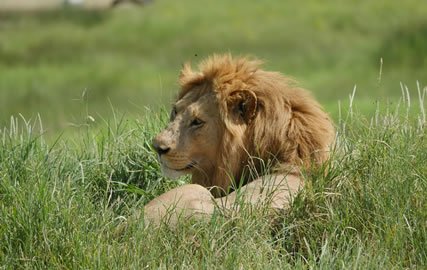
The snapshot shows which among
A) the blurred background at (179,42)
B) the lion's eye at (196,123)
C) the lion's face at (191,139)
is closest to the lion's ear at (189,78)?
the lion's face at (191,139)

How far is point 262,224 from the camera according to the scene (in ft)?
22.3

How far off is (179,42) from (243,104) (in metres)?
16.6

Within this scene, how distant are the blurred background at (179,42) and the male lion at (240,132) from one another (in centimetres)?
1264

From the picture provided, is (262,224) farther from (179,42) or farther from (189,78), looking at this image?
(179,42)

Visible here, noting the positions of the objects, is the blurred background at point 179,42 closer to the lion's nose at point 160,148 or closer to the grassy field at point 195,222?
the grassy field at point 195,222

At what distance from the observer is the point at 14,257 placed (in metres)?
6.67

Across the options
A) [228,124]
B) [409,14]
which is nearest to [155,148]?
[228,124]

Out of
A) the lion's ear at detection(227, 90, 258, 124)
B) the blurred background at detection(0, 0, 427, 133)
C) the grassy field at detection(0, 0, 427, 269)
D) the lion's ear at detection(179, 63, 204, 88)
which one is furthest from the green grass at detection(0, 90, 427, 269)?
the blurred background at detection(0, 0, 427, 133)

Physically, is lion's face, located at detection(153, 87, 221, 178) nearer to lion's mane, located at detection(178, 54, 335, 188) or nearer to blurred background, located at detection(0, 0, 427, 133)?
lion's mane, located at detection(178, 54, 335, 188)

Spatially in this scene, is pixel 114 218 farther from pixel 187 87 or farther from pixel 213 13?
pixel 213 13

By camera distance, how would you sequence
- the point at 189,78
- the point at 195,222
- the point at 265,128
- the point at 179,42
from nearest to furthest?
the point at 195,222 < the point at 265,128 < the point at 189,78 < the point at 179,42

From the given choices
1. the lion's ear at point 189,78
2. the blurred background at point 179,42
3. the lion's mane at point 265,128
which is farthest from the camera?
the blurred background at point 179,42

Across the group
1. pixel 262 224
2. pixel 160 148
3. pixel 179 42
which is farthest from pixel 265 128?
pixel 179 42

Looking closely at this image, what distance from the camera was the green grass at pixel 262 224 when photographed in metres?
6.52
